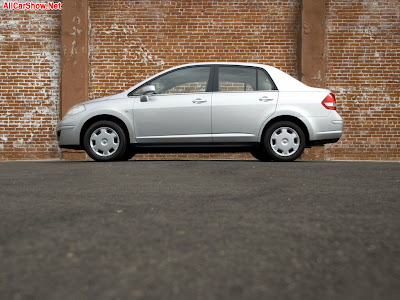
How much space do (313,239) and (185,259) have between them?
2.68 feet

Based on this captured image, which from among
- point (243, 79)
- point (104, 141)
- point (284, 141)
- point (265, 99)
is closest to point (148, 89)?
point (104, 141)

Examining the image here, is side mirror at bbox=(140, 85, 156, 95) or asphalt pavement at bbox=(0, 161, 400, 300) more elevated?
side mirror at bbox=(140, 85, 156, 95)

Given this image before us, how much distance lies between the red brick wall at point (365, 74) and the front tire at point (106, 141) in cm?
520

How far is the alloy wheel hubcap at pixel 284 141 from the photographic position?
868cm

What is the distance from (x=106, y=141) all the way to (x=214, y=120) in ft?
5.64

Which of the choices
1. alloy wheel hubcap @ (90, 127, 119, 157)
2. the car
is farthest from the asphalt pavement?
alloy wheel hubcap @ (90, 127, 119, 157)

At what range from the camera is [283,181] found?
19.6 ft

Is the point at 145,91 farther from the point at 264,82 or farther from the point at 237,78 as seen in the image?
the point at 264,82

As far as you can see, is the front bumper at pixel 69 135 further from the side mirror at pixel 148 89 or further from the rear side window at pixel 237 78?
the rear side window at pixel 237 78

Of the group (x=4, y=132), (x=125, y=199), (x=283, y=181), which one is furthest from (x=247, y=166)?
(x=4, y=132)

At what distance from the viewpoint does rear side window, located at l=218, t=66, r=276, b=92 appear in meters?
8.96

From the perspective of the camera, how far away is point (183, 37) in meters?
12.4

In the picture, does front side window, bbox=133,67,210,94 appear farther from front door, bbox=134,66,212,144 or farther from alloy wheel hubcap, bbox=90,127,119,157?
alloy wheel hubcap, bbox=90,127,119,157

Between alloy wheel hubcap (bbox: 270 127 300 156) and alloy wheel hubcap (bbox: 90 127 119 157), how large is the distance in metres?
2.44
